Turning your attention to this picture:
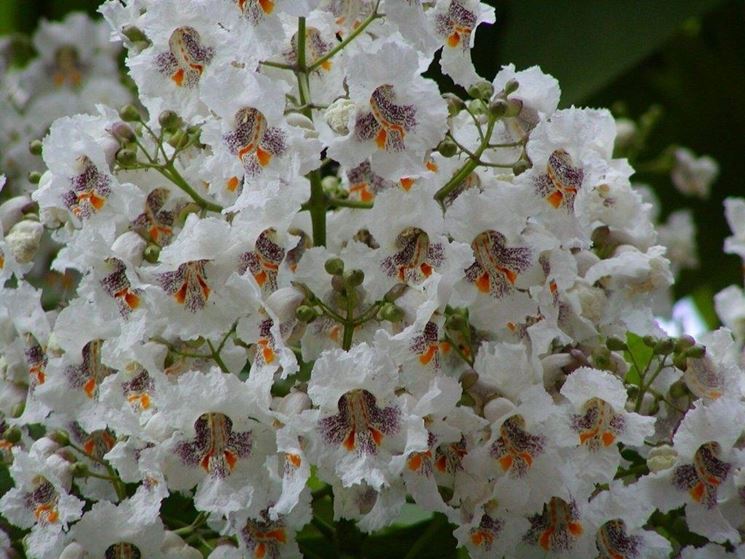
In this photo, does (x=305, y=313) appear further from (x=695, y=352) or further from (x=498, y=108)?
(x=695, y=352)

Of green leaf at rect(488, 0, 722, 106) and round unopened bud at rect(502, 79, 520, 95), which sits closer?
round unopened bud at rect(502, 79, 520, 95)

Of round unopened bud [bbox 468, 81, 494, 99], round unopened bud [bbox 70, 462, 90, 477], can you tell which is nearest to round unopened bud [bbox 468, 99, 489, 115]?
round unopened bud [bbox 468, 81, 494, 99]

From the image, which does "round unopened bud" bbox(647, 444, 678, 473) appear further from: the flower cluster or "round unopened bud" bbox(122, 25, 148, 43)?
"round unopened bud" bbox(122, 25, 148, 43)

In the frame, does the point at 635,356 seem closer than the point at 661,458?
No

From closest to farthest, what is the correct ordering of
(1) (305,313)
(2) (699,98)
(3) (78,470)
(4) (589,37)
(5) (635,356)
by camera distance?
(1) (305,313)
(3) (78,470)
(5) (635,356)
(4) (589,37)
(2) (699,98)

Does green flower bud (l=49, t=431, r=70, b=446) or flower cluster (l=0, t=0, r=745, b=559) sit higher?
flower cluster (l=0, t=0, r=745, b=559)

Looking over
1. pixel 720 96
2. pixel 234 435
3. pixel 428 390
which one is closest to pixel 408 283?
pixel 428 390

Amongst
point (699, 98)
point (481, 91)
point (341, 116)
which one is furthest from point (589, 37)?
point (341, 116)
